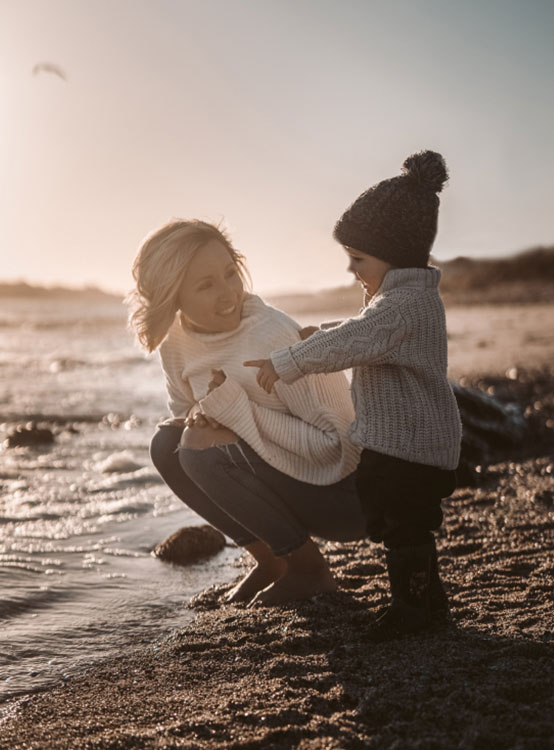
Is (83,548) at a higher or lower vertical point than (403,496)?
lower

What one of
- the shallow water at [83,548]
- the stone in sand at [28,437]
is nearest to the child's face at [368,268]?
the shallow water at [83,548]

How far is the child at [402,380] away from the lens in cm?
249

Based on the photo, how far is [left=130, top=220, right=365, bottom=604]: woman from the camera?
3.00 meters

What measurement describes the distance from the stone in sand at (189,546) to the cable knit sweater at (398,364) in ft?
4.88

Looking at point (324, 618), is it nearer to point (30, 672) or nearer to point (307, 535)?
point (307, 535)

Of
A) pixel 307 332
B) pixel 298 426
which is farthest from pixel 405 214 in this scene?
pixel 298 426

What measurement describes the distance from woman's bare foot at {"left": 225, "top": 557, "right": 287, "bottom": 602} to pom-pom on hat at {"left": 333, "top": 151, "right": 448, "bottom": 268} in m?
1.33

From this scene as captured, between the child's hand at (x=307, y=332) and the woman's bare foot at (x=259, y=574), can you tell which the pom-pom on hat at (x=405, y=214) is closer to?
the child's hand at (x=307, y=332)

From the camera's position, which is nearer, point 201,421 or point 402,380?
point 402,380

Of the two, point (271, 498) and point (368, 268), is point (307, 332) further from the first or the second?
point (271, 498)

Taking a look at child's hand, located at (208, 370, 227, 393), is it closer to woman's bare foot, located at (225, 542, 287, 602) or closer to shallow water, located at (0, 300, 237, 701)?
woman's bare foot, located at (225, 542, 287, 602)

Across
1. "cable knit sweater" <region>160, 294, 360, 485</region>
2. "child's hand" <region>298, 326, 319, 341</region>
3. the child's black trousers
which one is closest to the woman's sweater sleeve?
"cable knit sweater" <region>160, 294, 360, 485</region>

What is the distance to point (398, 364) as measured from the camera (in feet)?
8.34

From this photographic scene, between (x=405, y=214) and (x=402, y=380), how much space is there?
1.74 ft
